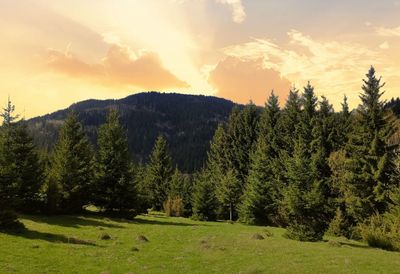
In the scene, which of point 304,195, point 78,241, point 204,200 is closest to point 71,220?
point 78,241

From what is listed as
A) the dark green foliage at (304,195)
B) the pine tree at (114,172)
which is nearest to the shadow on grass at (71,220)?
the pine tree at (114,172)

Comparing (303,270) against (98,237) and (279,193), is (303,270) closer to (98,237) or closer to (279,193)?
(98,237)

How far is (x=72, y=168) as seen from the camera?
5119 centimetres

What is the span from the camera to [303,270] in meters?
24.8

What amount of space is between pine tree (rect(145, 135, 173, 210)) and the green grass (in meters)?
44.9

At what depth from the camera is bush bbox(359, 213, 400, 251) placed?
36719mm

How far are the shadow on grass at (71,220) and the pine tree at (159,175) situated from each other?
119 feet

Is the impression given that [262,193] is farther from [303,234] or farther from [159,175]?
[159,175]

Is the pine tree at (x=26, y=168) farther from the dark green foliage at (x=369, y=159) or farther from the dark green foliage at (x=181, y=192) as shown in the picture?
the dark green foliage at (x=369, y=159)

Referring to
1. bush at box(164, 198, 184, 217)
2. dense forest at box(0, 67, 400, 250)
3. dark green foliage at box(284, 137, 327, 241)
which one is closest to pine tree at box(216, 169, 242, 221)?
dense forest at box(0, 67, 400, 250)

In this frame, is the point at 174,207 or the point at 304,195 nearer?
the point at 304,195

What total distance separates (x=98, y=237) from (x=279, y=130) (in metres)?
45.8

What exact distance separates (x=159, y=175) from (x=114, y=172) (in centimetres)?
3184

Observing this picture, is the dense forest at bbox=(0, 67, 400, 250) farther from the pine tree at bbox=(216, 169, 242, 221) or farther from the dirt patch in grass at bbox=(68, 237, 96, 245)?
the dirt patch in grass at bbox=(68, 237, 96, 245)
